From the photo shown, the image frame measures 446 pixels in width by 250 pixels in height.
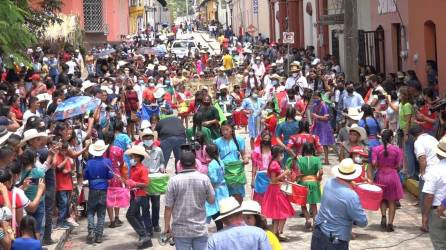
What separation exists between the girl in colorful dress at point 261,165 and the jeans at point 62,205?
289 cm

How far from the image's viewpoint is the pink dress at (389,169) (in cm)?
1212

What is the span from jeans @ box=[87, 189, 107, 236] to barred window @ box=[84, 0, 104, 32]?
37.6 metres

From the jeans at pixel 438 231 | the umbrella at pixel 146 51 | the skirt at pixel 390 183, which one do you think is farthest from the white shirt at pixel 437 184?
the umbrella at pixel 146 51

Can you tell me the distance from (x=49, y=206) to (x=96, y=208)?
2.74ft

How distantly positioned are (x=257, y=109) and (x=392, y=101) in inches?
164

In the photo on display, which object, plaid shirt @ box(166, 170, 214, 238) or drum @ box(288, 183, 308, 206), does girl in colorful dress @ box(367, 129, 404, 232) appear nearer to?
drum @ box(288, 183, 308, 206)

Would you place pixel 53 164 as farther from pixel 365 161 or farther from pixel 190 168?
pixel 365 161

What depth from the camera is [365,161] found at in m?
12.3

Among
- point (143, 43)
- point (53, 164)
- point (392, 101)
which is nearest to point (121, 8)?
point (143, 43)

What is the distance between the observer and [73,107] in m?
14.7

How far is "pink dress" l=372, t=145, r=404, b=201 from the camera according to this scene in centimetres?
1212

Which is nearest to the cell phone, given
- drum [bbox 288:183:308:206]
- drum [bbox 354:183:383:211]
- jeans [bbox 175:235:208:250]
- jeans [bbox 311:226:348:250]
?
jeans [bbox 175:235:208:250]

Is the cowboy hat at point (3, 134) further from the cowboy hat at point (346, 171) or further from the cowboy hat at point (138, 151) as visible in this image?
the cowboy hat at point (346, 171)

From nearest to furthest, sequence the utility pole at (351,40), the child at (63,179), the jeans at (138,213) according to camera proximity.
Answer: the jeans at (138,213) < the child at (63,179) < the utility pole at (351,40)
